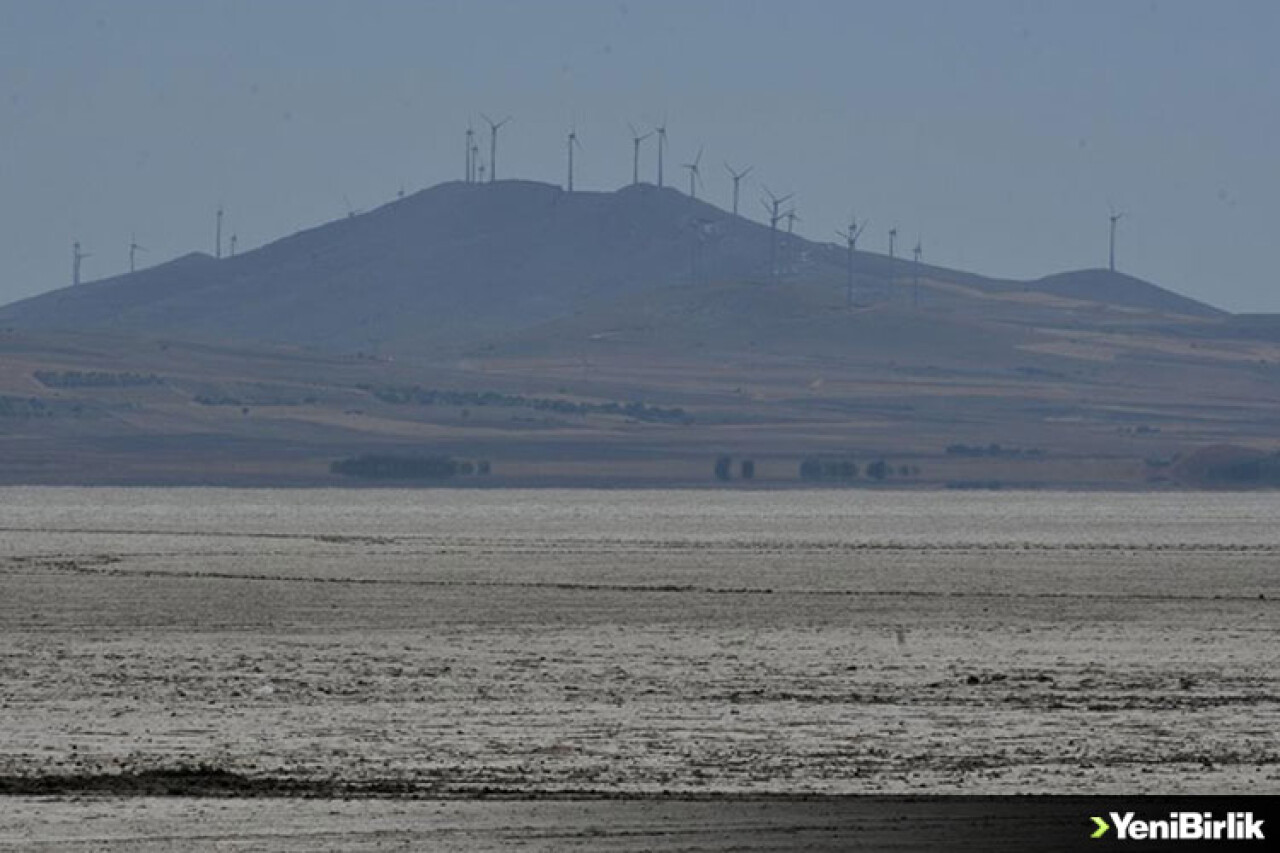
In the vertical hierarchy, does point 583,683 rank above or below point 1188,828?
below

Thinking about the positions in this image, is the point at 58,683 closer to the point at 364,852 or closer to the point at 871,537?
the point at 364,852

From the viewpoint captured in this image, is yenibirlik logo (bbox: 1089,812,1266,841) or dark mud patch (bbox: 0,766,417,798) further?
dark mud patch (bbox: 0,766,417,798)

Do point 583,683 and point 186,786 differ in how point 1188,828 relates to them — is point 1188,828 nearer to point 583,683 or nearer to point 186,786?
point 186,786

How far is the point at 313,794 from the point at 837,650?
17417mm

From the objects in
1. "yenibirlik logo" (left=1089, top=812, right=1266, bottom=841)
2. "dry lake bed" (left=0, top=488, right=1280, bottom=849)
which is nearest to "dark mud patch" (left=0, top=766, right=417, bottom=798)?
"dry lake bed" (left=0, top=488, right=1280, bottom=849)

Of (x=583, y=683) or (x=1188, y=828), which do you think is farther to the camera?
(x=583, y=683)

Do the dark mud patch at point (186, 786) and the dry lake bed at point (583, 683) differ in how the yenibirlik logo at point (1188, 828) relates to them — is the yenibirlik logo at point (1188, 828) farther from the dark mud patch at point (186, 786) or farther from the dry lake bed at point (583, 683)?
the dark mud patch at point (186, 786)

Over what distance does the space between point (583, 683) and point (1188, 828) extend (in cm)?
1539

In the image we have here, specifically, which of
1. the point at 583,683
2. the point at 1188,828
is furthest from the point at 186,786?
the point at 583,683

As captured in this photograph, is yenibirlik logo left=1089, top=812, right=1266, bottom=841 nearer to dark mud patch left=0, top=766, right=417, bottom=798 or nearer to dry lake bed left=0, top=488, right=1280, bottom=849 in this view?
dry lake bed left=0, top=488, right=1280, bottom=849

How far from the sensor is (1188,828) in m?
21.8

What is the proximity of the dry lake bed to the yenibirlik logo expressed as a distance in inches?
106

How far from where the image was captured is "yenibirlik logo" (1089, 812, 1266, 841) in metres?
21.3

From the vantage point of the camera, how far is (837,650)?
42562 millimetres
